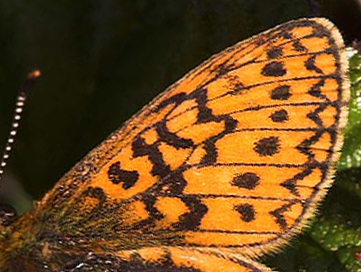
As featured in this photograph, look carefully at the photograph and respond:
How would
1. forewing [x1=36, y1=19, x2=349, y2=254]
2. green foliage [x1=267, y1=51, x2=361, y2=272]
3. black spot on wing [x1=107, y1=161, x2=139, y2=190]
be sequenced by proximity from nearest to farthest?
forewing [x1=36, y1=19, x2=349, y2=254]
black spot on wing [x1=107, y1=161, x2=139, y2=190]
green foliage [x1=267, y1=51, x2=361, y2=272]

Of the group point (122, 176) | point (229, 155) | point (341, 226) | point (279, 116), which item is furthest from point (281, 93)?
point (341, 226)

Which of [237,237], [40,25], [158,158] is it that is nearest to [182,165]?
[158,158]

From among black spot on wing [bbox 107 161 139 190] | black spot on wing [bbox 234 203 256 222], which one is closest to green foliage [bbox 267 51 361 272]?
black spot on wing [bbox 234 203 256 222]

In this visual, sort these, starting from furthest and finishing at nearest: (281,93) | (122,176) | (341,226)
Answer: (341,226) → (122,176) → (281,93)

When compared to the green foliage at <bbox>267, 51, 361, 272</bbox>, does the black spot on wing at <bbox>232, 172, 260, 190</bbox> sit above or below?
above

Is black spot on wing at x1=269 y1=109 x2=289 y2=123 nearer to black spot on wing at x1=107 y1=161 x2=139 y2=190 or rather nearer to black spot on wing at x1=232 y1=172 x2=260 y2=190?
black spot on wing at x1=232 y1=172 x2=260 y2=190

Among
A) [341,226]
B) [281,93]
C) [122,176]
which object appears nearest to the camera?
[281,93]

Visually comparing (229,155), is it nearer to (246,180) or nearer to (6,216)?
(246,180)

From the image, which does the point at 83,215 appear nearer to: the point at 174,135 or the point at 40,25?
the point at 174,135
